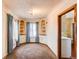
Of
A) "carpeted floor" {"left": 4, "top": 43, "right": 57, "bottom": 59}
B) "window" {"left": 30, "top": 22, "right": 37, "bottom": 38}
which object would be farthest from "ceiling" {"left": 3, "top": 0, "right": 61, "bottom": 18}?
"window" {"left": 30, "top": 22, "right": 37, "bottom": 38}

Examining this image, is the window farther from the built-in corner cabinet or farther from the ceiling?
the ceiling

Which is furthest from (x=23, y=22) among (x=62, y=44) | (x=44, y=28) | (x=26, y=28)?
(x=62, y=44)

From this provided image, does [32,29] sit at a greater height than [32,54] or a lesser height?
greater

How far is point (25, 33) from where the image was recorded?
10672 mm

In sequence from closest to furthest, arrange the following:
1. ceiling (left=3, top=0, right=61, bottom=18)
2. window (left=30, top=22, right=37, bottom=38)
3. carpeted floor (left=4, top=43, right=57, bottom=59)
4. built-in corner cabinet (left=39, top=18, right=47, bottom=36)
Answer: ceiling (left=3, top=0, right=61, bottom=18)
carpeted floor (left=4, top=43, right=57, bottom=59)
built-in corner cabinet (left=39, top=18, right=47, bottom=36)
window (left=30, top=22, right=37, bottom=38)

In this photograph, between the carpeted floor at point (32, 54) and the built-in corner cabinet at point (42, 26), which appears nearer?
the carpeted floor at point (32, 54)

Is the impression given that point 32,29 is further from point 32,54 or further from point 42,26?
point 32,54

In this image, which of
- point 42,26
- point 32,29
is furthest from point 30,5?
point 32,29

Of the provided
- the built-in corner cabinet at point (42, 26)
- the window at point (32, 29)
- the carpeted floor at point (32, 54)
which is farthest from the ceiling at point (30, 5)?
the window at point (32, 29)

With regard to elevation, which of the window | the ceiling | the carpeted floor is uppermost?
the ceiling

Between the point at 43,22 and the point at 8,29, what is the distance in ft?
16.4

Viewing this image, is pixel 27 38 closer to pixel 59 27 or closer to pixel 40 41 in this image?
pixel 40 41

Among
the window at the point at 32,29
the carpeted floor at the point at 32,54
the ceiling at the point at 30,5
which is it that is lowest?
the carpeted floor at the point at 32,54

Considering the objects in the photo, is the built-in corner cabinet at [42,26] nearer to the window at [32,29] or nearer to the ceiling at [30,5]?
the window at [32,29]
